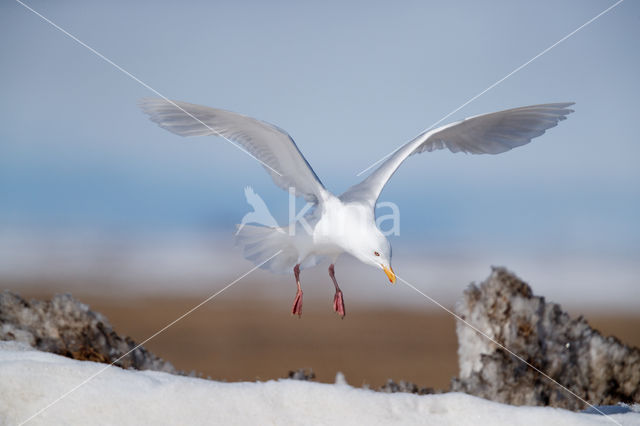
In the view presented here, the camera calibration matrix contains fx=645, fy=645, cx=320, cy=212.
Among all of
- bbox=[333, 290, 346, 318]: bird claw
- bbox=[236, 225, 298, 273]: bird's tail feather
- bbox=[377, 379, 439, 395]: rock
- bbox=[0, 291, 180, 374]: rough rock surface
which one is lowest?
bbox=[377, 379, 439, 395]: rock

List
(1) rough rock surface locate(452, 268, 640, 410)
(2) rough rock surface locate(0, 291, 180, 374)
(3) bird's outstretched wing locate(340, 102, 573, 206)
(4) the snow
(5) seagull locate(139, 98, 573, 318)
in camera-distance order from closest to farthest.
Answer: (4) the snow
(2) rough rock surface locate(0, 291, 180, 374)
(1) rough rock surface locate(452, 268, 640, 410)
(5) seagull locate(139, 98, 573, 318)
(3) bird's outstretched wing locate(340, 102, 573, 206)

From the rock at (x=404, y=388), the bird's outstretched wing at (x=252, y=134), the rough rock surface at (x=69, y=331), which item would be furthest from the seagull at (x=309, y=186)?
the rough rock surface at (x=69, y=331)

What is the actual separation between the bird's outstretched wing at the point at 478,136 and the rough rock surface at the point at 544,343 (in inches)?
21.7

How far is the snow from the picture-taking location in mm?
1201

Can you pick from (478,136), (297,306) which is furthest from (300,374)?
(478,136)

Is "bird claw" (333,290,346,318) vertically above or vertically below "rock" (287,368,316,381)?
above

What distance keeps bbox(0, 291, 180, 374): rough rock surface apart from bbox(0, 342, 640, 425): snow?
683mm

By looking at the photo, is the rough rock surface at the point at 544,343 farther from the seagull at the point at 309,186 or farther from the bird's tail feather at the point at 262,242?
the bird's tail feather at the point at 262,242

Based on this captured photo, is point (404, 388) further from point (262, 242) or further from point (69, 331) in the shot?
point (69, 331)

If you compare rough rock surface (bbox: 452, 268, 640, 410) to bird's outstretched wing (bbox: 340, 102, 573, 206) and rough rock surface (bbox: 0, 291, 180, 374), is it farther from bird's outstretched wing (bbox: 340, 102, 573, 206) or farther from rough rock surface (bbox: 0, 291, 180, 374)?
rough rock surface (bbox: 0, 291, 180, 374)

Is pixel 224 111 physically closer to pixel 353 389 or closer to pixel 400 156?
pixel 400 156

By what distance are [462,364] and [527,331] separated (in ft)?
0.77

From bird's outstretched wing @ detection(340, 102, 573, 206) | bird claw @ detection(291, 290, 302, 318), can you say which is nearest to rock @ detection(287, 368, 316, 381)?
bird claw @ detection(291, 290, 302, 318)

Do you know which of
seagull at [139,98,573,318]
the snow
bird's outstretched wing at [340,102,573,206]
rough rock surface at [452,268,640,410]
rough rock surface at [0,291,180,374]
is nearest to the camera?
the snow
